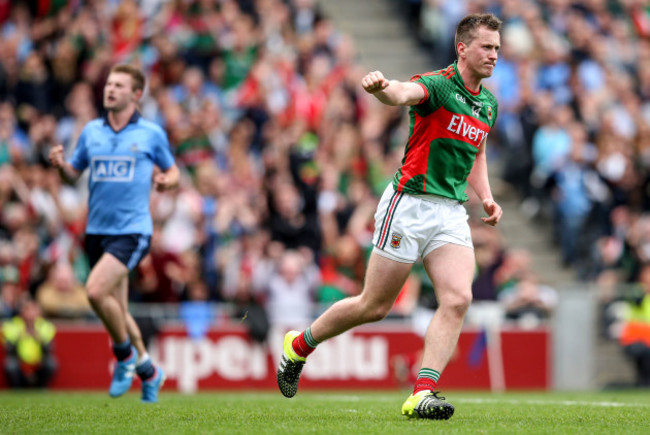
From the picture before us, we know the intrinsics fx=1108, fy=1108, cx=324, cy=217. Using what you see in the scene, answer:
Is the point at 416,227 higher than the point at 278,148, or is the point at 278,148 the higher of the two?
the point at 278,148

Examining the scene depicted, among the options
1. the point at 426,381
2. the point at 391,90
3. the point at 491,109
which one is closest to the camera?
the point at 391,90

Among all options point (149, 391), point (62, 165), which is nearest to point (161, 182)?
point (62, 165)

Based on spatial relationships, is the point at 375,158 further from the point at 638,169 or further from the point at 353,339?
the point at 638,169

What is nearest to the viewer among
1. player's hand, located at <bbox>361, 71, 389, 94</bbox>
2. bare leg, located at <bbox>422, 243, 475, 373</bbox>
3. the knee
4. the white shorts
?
player's hand, located at <bbox>361, 71, 389, 94</bbox>

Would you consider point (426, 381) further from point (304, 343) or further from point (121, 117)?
point (121, 117)

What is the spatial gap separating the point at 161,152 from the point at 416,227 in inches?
113

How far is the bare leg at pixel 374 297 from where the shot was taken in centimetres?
729

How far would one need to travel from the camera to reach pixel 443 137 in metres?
7.27

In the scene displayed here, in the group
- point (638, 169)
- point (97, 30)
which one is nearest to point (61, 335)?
point (97, 30)

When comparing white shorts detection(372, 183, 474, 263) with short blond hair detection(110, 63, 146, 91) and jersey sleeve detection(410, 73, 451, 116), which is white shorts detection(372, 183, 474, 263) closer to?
jersey sleeve detection(410, 73, 451, 116)

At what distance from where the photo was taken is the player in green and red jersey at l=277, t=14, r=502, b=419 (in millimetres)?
7180

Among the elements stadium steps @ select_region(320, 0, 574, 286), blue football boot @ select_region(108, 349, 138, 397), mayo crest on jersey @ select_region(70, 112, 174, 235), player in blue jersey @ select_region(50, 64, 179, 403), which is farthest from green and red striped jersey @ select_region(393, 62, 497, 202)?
stadium steps @ select_region(320, 0, 574, 286)

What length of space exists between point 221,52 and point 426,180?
1007 centimetres

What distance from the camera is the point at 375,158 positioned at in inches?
648
